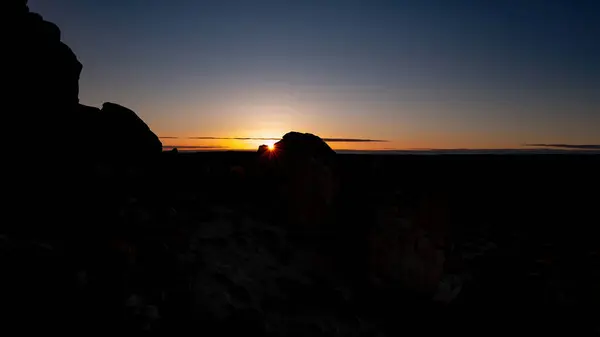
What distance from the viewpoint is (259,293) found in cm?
1047

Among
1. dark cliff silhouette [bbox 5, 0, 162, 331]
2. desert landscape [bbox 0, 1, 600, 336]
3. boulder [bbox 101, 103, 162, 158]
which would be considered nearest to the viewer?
dark cliff silhouette [bbox 5, 0, 162, 331]

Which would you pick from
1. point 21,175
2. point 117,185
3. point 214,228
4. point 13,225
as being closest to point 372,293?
point 214,228

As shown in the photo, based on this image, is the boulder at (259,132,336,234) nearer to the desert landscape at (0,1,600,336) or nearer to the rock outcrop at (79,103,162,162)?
the desert landscape at (0,1,600,336)

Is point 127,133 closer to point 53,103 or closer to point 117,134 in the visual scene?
point 117,134

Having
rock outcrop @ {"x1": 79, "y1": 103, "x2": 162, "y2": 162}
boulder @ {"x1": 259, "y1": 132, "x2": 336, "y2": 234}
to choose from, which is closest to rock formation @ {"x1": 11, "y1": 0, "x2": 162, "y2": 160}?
rock outcrop @ {"x1": 79, "y1": 103, "x2": 162, "y2": 162}

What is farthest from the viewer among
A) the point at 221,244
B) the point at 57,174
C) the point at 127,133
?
the point at 127,133

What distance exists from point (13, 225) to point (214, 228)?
4441mm

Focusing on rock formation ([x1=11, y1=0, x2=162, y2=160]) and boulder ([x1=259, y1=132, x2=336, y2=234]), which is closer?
boulder ([x1=259, y1=132, x2=336, y2=234])

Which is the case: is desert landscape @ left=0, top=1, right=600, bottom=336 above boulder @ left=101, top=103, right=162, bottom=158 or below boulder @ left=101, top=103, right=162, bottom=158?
below

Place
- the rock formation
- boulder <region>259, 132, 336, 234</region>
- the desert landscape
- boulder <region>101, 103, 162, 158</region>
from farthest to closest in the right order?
boulder <region>101, 103, 162, 158</region> < the rock formation < boulder <region>259, 132, 336, 234</region> < the desert landscape

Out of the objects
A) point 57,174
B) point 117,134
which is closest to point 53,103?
point 117,134

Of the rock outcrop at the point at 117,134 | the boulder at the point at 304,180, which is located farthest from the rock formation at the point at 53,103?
the boulder at the point at 304,180

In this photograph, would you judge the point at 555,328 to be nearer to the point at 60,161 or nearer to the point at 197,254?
the point at 197,254

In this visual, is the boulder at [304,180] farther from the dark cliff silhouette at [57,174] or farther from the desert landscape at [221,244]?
the dark cliff silhouette at [57,174]
